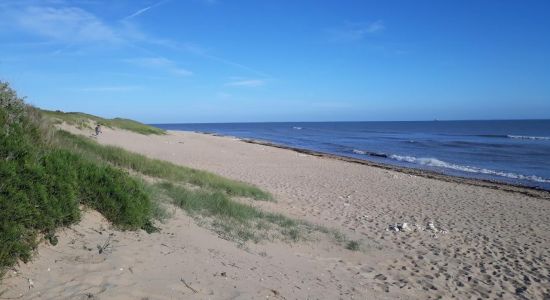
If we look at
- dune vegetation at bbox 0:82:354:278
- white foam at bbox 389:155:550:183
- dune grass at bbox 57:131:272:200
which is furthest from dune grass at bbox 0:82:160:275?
white foam at bbox 389:155:550:183

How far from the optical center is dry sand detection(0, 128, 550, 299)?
13.8 ft

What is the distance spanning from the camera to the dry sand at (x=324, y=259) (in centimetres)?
420

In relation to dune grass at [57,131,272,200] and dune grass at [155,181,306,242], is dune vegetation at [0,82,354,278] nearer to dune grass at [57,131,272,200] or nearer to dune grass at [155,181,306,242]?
dune grass at [155,181,306,242]

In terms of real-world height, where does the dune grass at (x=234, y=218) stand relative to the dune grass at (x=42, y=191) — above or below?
below

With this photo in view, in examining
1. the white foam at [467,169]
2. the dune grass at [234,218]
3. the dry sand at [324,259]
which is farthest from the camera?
the white foam at [467,169]

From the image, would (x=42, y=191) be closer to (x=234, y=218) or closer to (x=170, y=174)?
(x=234, y=218)

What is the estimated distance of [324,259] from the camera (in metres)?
7.07

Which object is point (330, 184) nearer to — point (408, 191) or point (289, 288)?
point (408, 191)

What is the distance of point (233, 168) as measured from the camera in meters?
20.1

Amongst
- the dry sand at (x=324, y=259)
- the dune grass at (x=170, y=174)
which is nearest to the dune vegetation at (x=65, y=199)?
the dry sand at (x=324, y=259)

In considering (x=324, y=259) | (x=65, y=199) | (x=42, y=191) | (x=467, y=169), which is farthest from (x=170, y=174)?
(x=467, y=169)

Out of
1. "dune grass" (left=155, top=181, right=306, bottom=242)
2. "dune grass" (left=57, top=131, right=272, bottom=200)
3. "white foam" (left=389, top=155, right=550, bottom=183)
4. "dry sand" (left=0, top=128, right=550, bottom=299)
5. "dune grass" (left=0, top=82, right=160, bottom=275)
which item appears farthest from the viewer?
"white foam" (left=389, top=155, right=550, bottom=183)

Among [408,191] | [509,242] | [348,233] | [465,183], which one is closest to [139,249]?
[348,233]

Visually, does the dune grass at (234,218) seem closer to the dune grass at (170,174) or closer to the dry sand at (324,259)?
the dry sand at (324,259)
